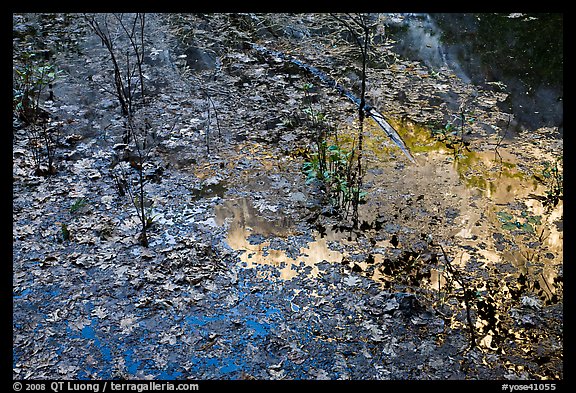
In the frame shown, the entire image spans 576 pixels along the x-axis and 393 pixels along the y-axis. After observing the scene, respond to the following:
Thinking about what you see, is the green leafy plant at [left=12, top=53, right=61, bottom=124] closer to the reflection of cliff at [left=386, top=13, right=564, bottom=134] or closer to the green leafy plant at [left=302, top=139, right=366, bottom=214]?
the green leafy plant at [left=302, top=139, right=366, bottom=214]

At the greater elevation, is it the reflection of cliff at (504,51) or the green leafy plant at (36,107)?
the reflection of cliff at (504,51)

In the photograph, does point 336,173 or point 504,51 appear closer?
point 336,173

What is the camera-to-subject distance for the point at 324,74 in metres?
8.50

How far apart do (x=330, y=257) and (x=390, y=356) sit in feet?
4.19

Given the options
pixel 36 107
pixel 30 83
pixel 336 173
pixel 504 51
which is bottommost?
pixel 336 173

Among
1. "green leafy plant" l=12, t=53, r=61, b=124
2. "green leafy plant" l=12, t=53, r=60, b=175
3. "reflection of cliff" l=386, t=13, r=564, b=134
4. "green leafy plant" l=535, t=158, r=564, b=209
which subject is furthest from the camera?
"reflection of cliff" l=386, t=13, r=564, b=134

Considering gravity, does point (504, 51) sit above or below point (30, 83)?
above

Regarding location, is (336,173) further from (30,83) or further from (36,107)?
(30,83)

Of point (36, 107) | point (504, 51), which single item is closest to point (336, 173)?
point (36, 107)

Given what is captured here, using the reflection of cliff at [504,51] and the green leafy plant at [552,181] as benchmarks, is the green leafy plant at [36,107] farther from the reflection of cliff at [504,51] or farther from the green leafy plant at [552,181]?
the reflection of cliff at [504,51]

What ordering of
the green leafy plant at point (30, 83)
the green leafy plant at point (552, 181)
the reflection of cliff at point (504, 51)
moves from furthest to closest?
1. the reflection of cliff at point (504, 51)
2. the green leafy plant at point (30, 83)
3. the green leafy plant at point (552, 181)

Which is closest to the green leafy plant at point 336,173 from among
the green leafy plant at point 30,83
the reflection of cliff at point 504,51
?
the reflection of cliff at point 504,51

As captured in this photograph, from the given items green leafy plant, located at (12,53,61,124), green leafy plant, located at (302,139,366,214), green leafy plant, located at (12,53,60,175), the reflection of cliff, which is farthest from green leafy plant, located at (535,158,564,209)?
green leafy plant, located at (12,53,61,124)
